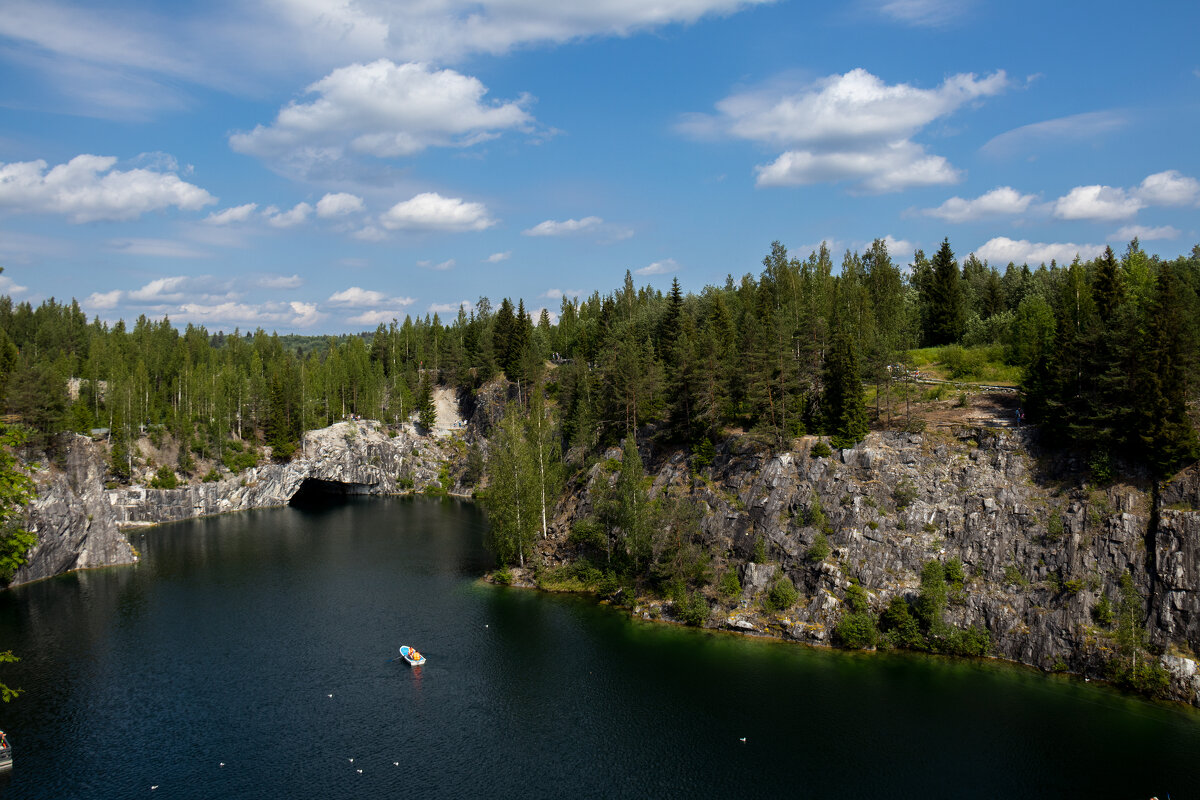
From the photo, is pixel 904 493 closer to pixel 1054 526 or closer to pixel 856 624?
pixel 1054 526

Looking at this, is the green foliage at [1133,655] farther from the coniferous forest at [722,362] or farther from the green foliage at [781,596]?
the green foliage at [781,596]

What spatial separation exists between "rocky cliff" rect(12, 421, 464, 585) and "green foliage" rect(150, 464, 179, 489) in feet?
3.31

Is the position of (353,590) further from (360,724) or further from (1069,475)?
(1069,475)

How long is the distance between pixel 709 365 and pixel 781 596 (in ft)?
93.7

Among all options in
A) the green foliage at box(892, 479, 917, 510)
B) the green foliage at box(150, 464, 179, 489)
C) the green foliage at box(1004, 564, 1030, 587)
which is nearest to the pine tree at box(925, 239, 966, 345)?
the green foliage at box(892, 479, 917, 510)

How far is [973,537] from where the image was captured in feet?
201

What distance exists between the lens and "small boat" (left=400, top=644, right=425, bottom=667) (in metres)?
57.8

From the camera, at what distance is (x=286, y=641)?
63.3 metres

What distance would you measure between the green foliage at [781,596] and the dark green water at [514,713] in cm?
425

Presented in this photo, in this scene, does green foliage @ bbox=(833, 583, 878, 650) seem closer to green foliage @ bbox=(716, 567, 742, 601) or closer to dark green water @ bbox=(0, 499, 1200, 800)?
dark green water @ bbox=(0, 499, 1200, 800)

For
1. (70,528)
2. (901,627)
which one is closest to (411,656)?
(901,627)

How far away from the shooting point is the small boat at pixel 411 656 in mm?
57844

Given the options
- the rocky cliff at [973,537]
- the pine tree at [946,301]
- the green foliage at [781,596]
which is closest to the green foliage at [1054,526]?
the rocky cliff at [973,537]

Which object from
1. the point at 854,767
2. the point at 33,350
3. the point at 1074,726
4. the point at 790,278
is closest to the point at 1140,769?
the point at 1074,726
